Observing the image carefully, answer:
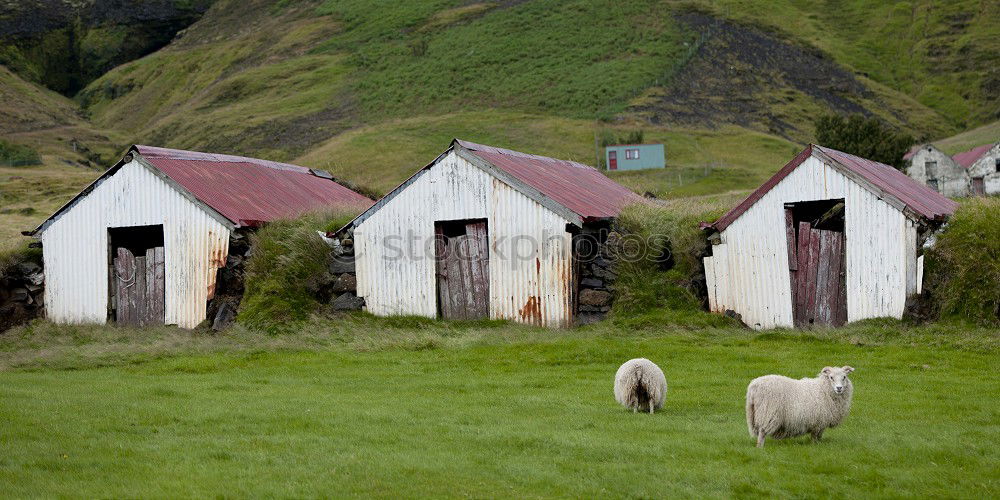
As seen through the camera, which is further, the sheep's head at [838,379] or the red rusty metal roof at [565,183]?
the red rusty metal roof at [565,183]

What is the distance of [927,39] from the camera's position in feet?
445

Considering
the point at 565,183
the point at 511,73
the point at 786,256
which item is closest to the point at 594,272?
the point at 786,256

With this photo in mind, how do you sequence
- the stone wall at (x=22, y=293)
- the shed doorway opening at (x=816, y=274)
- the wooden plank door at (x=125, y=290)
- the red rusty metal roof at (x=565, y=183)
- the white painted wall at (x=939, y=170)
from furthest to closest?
the white painted wall at (x=939, y=170) → the stone wall at (x=22, y=293) → the wooden plank door at (x=125, y=290) → the red rusty metal roof at (x=565, y=183) → the shed doorway opening at (x=816, y=274)

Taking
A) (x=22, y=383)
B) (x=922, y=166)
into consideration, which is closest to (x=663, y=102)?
(x=922, y=166)

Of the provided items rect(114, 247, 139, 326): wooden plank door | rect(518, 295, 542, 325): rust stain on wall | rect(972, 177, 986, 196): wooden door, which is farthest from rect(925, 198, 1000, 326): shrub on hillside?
rect(972, 177, 986, 196): wooden door

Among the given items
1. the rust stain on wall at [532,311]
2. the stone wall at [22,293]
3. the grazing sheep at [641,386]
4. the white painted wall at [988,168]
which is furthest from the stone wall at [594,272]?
the white painted wall at [988,168]

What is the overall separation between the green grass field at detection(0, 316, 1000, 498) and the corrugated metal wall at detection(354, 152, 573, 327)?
1.50 metres

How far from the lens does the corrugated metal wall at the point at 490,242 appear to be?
26156 mm

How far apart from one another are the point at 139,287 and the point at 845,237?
63.4ft

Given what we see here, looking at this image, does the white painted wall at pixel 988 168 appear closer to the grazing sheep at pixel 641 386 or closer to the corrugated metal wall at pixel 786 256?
the corrugated metal wall at pixel 786 256

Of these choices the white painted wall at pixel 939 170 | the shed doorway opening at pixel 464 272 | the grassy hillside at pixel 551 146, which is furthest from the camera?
the white painted wall at pixel 939 170

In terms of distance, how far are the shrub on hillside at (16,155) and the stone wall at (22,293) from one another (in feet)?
183

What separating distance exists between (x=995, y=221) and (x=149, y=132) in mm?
99229

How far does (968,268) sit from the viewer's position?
75.3 ft
